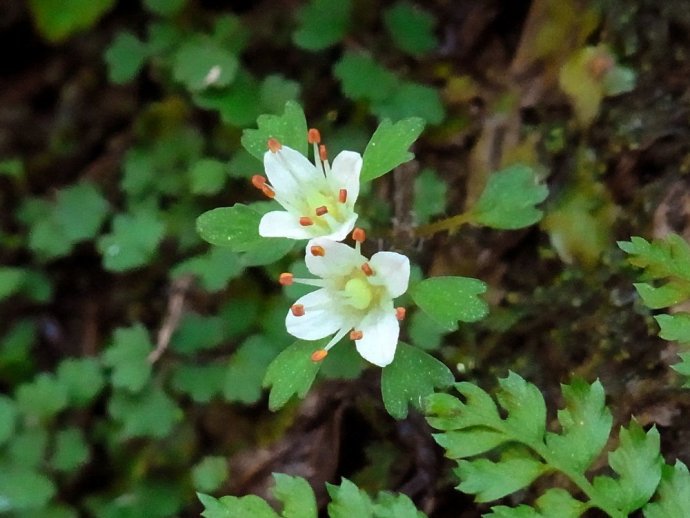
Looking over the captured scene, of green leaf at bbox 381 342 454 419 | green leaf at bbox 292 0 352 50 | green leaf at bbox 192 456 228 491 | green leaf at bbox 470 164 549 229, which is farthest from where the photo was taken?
green leaf at bbox 292 0 352 50

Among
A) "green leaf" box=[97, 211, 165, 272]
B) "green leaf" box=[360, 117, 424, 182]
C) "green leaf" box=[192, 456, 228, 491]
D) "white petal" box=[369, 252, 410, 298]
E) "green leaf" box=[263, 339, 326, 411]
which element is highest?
"green leaf" box=[360, 117, 424, 182]

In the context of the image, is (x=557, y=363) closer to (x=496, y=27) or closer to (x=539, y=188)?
(x=539, y=188)

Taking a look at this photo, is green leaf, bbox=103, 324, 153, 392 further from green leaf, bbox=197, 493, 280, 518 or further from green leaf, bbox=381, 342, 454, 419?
green leaf, bbox=381, 342, 454, 419

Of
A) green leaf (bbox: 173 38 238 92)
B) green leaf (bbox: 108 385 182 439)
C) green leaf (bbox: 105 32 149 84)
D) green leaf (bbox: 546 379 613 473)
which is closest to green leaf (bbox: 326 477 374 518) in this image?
green leaf (bbox: 546 379 613 473)

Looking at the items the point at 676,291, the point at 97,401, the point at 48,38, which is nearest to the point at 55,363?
the point at 97,401

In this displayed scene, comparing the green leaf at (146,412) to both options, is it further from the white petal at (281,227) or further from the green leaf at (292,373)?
the white petal at (281,227)

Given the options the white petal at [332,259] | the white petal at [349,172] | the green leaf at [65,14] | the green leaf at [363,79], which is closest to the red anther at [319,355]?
the white petal at [332,259]
